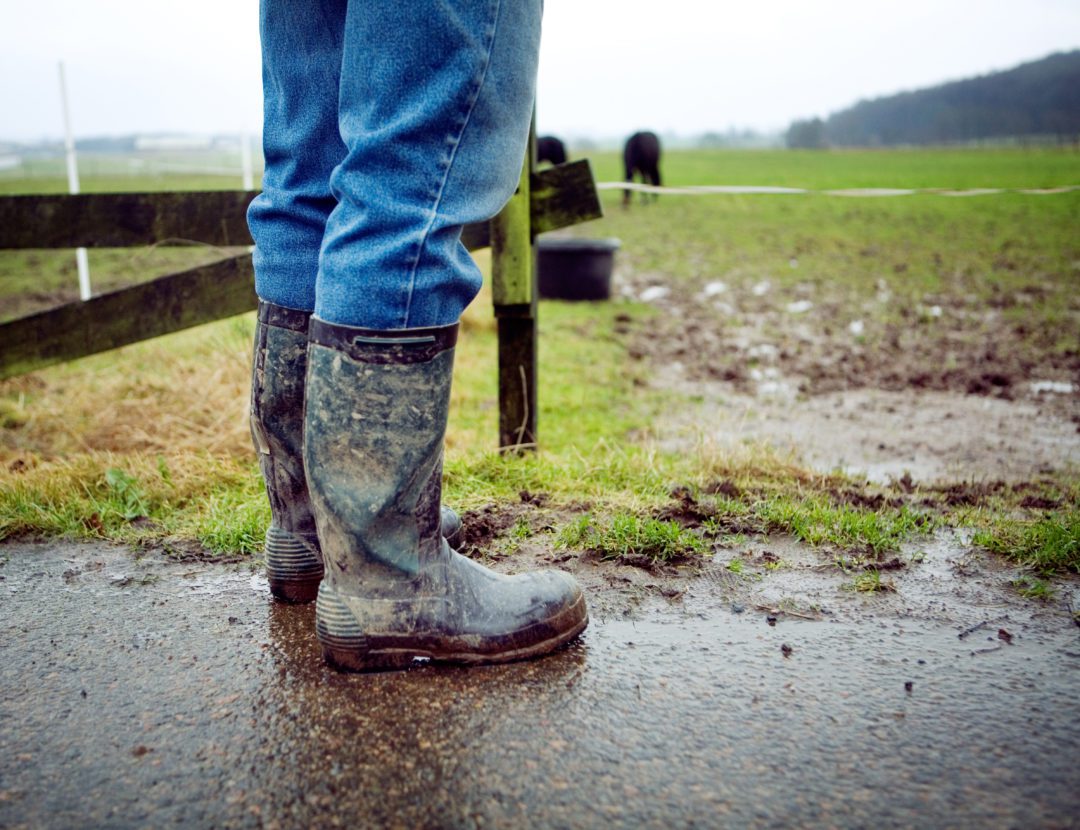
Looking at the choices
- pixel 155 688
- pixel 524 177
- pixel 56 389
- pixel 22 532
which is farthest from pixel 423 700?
pixel 56 389

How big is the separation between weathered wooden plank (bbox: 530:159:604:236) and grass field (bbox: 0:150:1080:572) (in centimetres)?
71

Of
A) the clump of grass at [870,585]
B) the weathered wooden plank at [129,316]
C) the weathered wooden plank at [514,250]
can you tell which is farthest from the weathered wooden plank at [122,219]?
the clump of grass at [870,585]

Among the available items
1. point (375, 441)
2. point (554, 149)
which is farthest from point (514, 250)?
point (554, 149)

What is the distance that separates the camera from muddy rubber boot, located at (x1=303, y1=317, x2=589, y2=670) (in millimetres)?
1253

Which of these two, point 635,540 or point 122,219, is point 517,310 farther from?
point 122,219

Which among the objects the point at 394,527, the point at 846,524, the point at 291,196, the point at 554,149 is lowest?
the point at 846,524

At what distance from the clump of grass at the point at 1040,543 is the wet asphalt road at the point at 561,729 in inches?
12.1

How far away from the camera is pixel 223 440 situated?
282cm

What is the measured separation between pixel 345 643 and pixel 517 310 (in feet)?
4.82

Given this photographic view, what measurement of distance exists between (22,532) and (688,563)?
64.1 inches

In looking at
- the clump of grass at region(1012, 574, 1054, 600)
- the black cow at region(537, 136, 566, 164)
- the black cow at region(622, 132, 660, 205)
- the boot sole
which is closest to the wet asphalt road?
the boot sole

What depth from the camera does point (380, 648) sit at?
1.34 metres

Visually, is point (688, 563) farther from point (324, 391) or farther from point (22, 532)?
point (22, 532)

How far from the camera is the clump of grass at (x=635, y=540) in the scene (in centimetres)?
182
